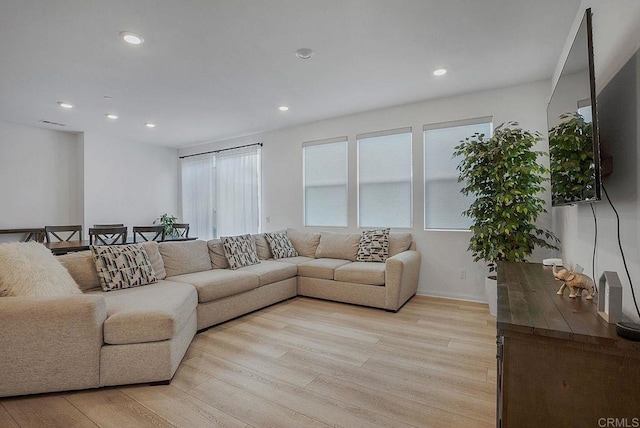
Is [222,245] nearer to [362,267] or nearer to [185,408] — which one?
[362,267]

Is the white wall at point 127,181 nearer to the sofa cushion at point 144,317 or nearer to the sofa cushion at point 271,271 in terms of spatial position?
the sofa cushion at point 271,271

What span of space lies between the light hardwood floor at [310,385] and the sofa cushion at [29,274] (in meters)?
0.65

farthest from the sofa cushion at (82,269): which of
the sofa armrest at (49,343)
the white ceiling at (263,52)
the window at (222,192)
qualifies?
the window at (222,192)

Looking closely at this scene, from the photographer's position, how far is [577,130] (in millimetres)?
1584

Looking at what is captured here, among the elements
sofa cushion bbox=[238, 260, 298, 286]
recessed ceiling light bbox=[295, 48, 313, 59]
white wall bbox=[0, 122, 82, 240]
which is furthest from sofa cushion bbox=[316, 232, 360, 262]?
white wall bbox=[0, 122, 82, 240]

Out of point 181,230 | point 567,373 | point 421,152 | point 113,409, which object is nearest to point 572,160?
point 567,373

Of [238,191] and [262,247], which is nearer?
[262,247]

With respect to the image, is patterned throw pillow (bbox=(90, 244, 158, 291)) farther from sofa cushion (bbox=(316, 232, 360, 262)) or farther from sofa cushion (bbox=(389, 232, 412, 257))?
sofa cushion (bbox=(389, 232, 412, 257))

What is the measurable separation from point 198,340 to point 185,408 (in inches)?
40.5

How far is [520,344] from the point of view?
1.08 m

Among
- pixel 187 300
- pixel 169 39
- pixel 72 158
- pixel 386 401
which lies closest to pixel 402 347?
pixel 386 401

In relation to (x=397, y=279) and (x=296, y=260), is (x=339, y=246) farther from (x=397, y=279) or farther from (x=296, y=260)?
(x=397, y=279)

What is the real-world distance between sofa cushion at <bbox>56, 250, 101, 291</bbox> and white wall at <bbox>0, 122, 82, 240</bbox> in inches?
136

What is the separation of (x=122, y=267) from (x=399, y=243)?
10.3 ft
